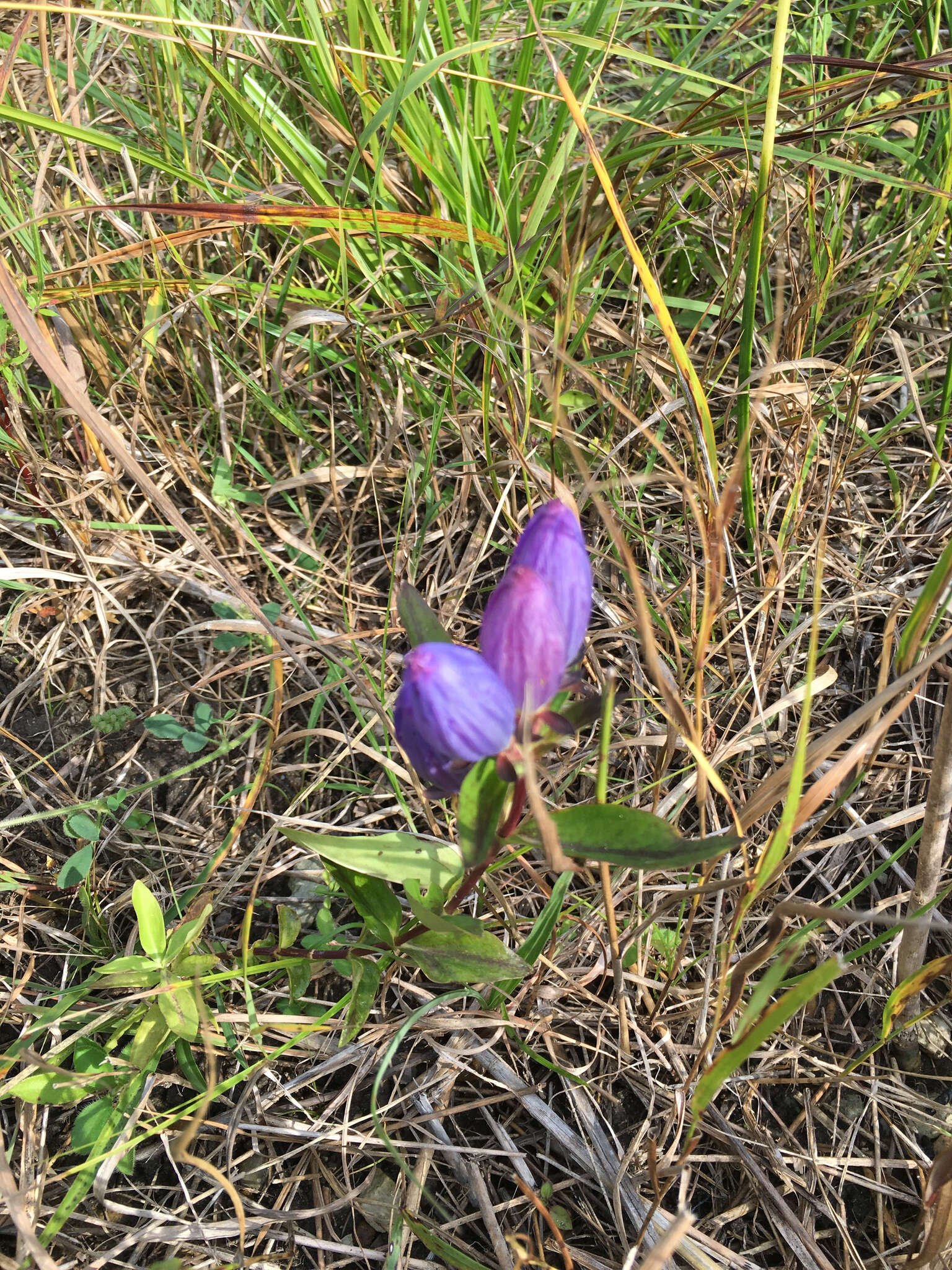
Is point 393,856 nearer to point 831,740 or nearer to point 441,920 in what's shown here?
point 441,920

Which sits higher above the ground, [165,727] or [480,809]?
[480,809]

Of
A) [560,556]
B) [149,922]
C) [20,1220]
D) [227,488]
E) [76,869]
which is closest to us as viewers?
[560,556]

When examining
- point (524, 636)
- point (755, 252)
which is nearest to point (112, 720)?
point (524, 636)

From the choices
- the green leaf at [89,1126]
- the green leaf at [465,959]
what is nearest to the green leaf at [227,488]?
the green leaf at [465,959]

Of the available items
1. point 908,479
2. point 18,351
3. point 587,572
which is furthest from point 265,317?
point 908,479

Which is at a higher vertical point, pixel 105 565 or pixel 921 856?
pixel 105 565

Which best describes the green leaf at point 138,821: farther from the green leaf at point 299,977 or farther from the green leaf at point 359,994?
the green leaf at point 359,994

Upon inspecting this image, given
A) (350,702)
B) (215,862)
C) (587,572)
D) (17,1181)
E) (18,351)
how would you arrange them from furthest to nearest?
1. (18,351)
2. (350,702)
3. (215,862)
4. (17,1181)
5. (587,572)

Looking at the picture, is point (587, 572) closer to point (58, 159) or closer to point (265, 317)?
point (265, 317)
